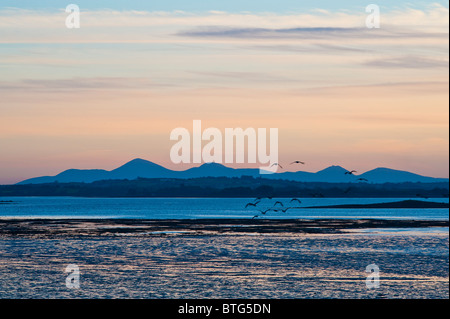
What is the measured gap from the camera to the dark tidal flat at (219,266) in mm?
33062

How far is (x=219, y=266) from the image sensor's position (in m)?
43.4

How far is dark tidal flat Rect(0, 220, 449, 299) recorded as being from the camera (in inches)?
1302

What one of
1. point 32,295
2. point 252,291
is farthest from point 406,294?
point 32,295

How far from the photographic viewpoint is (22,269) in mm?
40969

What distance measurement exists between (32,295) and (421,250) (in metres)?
35.6
